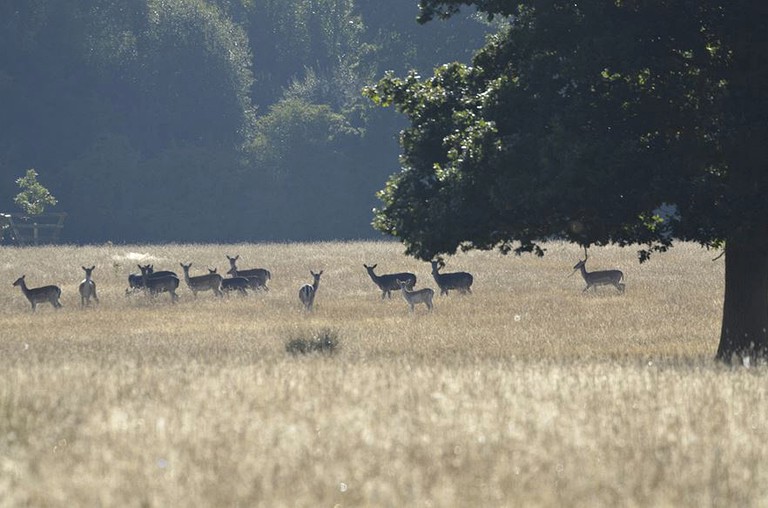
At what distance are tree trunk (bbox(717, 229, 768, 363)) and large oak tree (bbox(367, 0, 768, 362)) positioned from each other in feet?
0.06

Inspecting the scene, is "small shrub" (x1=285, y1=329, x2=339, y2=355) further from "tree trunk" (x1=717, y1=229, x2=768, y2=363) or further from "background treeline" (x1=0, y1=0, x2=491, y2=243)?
"background treeline" (x1=0, y1=0, x2=491, y2=243)

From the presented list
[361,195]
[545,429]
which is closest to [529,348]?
[545,429]

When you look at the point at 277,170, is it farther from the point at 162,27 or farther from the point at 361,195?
the point at 162,27

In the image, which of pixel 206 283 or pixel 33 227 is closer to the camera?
pixel 206 283

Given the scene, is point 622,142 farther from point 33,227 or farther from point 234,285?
point 33,227

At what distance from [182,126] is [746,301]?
7033 centimetres

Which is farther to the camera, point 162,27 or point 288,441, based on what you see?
point 162,27

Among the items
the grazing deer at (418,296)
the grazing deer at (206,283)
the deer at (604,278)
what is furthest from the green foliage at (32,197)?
the grazing deer at (418,296)

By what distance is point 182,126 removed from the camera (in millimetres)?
85812

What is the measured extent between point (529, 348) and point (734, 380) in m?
7.89

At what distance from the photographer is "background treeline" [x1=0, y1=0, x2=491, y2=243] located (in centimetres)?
7881

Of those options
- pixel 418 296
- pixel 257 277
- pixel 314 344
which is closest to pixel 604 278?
pixel 418 296

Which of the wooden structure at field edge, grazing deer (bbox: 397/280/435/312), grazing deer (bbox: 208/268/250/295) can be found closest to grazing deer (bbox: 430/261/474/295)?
grazing deer (bbox: 397/280/435/312)

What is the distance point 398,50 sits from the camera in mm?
82688
